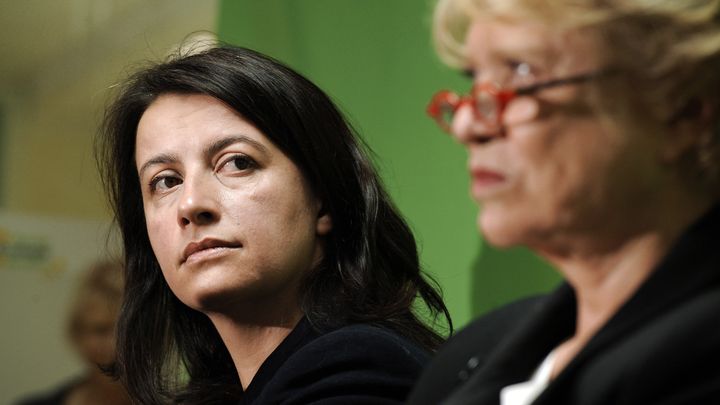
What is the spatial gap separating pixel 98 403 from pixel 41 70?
0.90 meters

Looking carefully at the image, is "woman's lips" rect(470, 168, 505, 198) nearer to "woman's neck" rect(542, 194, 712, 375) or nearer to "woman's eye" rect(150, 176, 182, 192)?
"woman's neck" rect(542, 194, 712, 375)

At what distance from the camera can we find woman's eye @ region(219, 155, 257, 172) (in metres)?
1.77

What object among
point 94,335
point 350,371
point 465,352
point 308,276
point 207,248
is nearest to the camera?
point 465,352

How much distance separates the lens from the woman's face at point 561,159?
1.01m

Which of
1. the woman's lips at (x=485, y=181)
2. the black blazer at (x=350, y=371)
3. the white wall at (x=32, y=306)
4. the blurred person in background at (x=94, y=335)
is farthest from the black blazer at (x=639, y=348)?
the white wall at (x=32, y=306)

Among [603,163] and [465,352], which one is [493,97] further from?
[465,352]

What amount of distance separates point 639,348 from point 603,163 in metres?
0.16

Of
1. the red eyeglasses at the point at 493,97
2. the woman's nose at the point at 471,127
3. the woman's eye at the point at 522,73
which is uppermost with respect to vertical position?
the woman's eye at the point at 522,73

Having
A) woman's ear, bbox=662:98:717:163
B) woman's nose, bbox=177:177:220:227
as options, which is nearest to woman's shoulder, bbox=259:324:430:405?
woman's nose, bbox=177:177:220:227

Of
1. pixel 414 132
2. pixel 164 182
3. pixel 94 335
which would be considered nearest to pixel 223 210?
pixel 164 182

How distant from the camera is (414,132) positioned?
7.09ft

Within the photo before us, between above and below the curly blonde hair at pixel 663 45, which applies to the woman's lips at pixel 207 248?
below

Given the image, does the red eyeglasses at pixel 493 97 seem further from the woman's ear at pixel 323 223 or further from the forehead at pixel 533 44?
the woman's ear at pixel 323 223

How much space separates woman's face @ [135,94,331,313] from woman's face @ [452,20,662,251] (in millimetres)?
718
